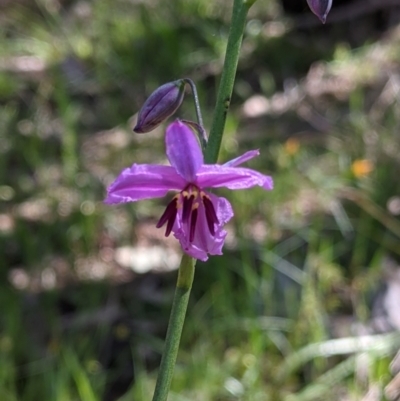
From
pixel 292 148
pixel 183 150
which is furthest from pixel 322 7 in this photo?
pixel 292 148

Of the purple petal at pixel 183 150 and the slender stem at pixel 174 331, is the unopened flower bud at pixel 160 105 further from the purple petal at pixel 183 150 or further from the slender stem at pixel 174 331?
the slender stem at pixel 174 331

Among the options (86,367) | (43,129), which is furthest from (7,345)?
(43,129)

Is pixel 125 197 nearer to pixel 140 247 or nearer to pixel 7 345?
pixel 7 345

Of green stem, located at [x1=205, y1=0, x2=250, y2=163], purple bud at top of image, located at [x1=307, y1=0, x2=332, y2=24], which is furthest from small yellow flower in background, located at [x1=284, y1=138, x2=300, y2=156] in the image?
green stem, located at [x1=205, y1=0, x2=250, y2=163]

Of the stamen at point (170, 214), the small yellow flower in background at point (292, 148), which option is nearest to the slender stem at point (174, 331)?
the stamen at point (170, 214)

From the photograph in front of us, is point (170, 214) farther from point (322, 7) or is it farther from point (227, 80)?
point (322, 7)

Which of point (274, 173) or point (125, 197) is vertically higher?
point (125, 197)

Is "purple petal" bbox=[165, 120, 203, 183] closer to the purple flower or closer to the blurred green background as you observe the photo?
the purple flower
